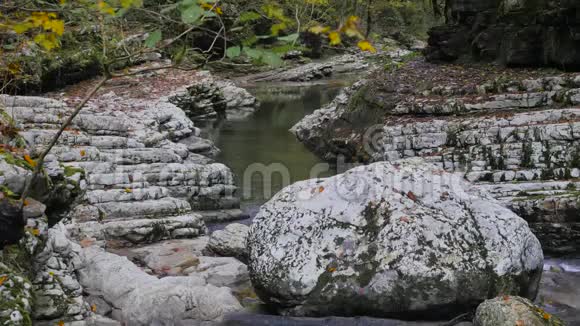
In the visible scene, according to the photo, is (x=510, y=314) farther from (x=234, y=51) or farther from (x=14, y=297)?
(x=14, y=297)

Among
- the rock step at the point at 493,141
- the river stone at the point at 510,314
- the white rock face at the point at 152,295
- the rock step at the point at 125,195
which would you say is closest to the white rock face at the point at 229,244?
the white rock face at the point at 152,295

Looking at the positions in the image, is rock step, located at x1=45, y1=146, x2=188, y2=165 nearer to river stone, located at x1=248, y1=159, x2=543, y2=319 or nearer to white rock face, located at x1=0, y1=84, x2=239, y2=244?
white rock face, located at x1=0, y1=84, x2=239, y2=244

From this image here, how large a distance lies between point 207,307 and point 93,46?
1337 centimetres

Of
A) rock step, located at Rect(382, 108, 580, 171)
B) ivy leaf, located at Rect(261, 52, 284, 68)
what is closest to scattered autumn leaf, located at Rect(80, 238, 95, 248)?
ivy leaf, located at Rect(261, 52, 284, 68)

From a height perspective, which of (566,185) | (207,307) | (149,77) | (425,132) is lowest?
(207,307)

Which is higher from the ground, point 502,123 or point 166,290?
point 502,123

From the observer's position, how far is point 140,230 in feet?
26.5

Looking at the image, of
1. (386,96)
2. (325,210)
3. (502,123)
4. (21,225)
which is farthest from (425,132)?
(21,225)

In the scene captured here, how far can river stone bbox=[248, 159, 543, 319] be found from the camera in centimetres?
498

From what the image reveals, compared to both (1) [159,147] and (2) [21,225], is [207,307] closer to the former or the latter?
(2) [21,225]

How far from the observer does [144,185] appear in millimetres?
9273

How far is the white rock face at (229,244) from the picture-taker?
7.25 m

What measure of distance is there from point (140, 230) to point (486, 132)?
6.33 m

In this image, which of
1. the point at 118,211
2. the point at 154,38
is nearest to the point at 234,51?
the point at 154,38
